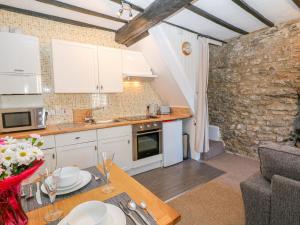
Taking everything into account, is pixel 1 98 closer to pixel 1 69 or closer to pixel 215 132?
pixel 1 69

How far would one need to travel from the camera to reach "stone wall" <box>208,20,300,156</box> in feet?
9.73

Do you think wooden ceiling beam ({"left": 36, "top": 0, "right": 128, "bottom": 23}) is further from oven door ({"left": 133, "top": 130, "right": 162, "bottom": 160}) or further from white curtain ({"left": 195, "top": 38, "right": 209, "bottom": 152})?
oven door ({"left": 133, "top": 130, "right": 162, "bottom": 160})

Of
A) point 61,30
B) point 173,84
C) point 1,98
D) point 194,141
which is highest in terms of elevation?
point 61,30

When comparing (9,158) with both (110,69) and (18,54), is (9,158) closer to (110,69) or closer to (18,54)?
(18,54)

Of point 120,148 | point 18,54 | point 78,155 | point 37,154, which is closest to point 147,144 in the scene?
point 120,148

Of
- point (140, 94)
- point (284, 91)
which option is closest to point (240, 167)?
point (284, 91)

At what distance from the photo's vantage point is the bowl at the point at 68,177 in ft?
3.36

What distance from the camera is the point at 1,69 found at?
2.03m

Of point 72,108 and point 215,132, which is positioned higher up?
point 72,108

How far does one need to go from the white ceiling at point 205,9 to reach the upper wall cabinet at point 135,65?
0.51 meters

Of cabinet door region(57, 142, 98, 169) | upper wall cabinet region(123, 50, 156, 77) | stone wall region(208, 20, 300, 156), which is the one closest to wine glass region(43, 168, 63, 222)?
cabinet door region(57, 142, 98, 169)

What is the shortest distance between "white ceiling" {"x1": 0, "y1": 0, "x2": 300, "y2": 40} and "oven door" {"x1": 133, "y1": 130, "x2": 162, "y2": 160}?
6.15ft

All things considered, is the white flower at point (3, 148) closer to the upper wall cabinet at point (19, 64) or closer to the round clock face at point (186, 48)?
the upper wall cabinet at point (19, 64)

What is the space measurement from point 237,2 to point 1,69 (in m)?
3.05
